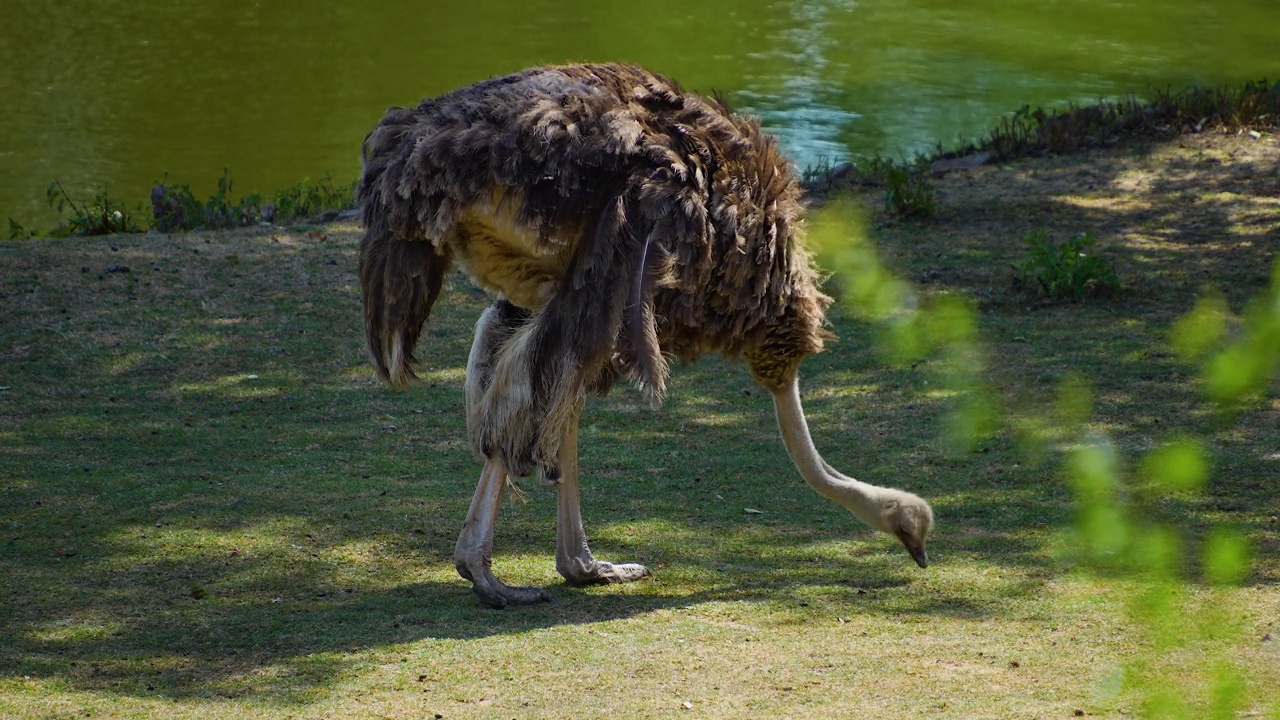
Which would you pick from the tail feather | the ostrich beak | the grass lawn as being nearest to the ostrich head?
the ostrich beak

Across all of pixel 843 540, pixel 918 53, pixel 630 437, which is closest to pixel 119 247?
pixel 630 437

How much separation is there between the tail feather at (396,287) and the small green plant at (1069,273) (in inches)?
200

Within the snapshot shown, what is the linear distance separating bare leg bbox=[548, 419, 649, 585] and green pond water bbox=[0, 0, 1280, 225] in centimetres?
917

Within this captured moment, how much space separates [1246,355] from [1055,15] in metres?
22.6

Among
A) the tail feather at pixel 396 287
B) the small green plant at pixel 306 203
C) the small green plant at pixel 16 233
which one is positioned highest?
the tail feather at pixel 396 287

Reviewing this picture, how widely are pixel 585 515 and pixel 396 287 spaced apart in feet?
5.31

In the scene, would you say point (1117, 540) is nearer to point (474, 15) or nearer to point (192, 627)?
point (192, 627)

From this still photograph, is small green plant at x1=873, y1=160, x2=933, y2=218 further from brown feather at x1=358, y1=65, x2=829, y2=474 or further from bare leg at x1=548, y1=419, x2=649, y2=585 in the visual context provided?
bare leg at x1=548, y1=419, x2=649, y2=585

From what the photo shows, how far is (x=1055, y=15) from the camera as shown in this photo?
2270cm

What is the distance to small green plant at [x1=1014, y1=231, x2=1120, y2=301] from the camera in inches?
357

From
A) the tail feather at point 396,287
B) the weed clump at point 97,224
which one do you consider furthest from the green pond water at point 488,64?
the tail feather at point 396,287

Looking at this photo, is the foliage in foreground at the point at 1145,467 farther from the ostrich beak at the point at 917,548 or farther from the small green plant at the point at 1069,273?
the ostrich beak at the point at 917,548

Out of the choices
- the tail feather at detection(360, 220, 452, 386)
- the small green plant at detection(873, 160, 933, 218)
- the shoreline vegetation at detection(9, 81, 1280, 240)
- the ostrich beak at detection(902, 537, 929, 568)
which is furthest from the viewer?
the shoreline vegetation at detection(9, 81, 1280, 240)

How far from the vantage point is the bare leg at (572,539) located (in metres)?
5.38
